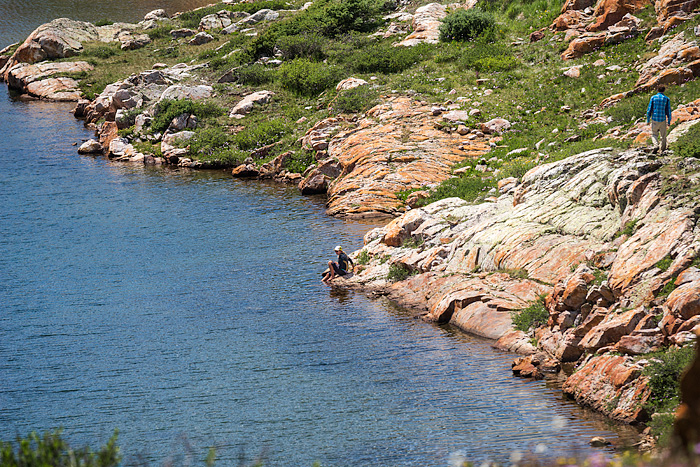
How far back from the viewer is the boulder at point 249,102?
201ft

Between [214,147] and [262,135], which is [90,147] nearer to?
[214,147]

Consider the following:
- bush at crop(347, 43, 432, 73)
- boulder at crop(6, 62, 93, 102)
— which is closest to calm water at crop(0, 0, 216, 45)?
boulder at crop(6, 62, 93, 102)

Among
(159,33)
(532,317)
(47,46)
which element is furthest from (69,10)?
(532,317)

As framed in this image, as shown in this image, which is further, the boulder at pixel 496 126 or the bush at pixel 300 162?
the bush at pixel 300 162

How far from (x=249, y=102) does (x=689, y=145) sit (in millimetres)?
42221

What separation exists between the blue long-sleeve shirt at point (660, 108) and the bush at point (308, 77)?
37.4m

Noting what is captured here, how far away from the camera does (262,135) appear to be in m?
56.2

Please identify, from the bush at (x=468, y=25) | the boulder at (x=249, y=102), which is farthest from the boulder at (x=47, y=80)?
the bush at (x=468, y=25)

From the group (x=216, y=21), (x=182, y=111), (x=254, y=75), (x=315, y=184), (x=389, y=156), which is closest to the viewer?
(x=389, y=156)

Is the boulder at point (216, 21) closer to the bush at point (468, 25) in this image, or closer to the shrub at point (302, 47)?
the shrub at point (302, 47)

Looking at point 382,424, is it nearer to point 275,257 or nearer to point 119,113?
point 275,257

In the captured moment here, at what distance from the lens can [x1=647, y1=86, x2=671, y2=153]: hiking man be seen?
25531mm

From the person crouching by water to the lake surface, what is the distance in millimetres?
764

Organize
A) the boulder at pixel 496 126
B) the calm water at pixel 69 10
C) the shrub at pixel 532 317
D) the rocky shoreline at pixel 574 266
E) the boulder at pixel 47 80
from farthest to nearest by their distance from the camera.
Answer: the calm water at pixel 69 10
the boulder at pixel 47 80
the boulder at pixel 496 126
the shrub at pixel 532 317
the rocky shoreline at pixel 574 266
